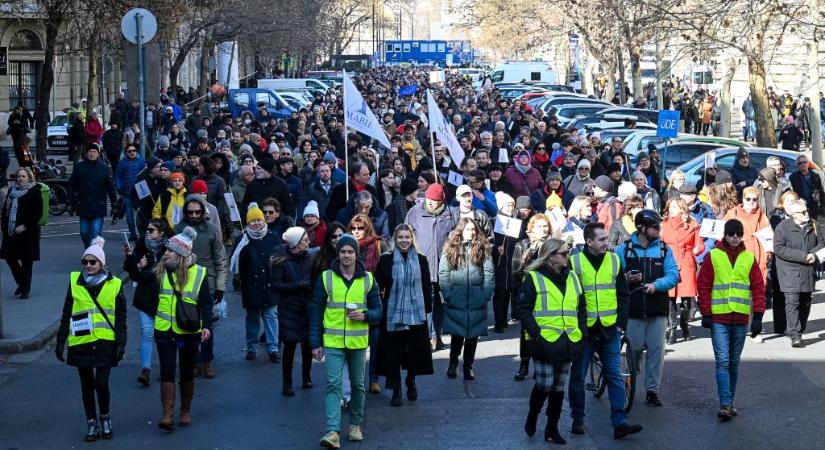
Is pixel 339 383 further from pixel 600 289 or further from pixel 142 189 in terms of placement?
pixel 142 189

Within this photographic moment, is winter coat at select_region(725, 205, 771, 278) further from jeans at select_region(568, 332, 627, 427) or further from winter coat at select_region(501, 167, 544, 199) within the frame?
jeans at select_region(568, 332, 627, 427)

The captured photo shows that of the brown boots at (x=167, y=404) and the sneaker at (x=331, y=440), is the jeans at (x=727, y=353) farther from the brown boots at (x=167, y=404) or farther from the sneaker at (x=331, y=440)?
the brown boots at (x=167, y=404)

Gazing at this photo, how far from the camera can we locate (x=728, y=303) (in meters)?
10.1

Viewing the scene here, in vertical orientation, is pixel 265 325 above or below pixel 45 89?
below

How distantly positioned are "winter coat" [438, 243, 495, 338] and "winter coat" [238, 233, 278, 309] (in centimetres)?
176

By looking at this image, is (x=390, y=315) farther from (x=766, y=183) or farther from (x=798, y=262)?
(x=766, y=183)

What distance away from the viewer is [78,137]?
32.4m

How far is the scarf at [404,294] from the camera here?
33.8ft

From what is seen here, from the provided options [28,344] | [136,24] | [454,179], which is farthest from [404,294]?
Answer: [136,24]

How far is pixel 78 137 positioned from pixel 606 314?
2490 cm

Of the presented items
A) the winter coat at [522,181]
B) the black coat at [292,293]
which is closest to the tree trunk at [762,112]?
the winter coat at [522,181]

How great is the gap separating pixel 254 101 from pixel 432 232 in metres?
32.9

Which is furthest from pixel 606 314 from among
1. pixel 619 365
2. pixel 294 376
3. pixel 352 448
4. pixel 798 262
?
pixel 798 262

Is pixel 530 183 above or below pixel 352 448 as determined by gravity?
above
